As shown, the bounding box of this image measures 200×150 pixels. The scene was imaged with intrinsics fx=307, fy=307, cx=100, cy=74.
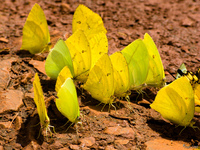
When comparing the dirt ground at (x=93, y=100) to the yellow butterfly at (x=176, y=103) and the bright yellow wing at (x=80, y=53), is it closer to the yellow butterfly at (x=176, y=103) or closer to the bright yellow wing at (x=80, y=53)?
the yellow butterfly at (x=176, y=103)

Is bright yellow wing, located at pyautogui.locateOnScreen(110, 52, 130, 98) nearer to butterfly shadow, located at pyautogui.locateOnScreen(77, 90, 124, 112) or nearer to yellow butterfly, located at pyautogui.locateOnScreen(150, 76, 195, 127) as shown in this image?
butterfly shadow, located at pyautogui.locateOnScreen(77, 90, 124, 112)

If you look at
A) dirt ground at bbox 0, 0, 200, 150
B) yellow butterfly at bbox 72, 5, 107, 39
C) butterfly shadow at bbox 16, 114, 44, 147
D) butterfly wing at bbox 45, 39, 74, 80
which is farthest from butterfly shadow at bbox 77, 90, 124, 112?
yellow butterfly at bbox 72, 5, 107, 39

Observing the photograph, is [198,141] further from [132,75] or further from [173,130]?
[132,75]

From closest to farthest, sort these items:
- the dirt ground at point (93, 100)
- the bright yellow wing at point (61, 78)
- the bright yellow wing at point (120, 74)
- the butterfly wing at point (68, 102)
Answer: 1. the butterfly wing at point (68, 102)
2. the dirt ground at point (93, 100)
3. the bright yellow wing at point (61, 78)
4. the bright yellow wing at point (120, 74)

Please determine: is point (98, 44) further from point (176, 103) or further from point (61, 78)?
point (176, 103)

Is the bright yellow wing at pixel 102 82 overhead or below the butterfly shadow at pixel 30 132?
overhead

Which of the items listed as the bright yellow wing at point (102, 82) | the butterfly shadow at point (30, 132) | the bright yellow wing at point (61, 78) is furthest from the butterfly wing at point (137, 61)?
the butterfly shadow at point (30, 132)

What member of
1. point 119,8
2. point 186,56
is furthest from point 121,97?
point 119,8
